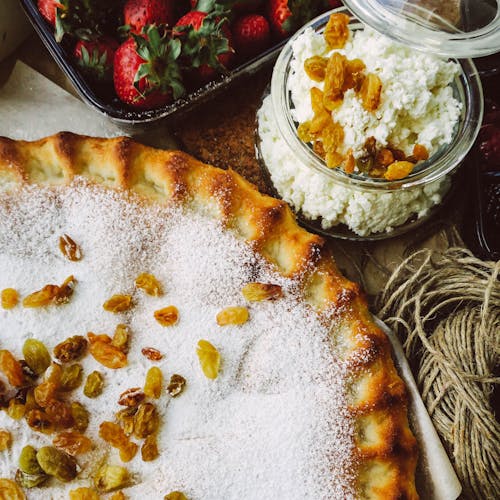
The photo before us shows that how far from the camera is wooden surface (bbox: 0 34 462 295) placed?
1.82 metres

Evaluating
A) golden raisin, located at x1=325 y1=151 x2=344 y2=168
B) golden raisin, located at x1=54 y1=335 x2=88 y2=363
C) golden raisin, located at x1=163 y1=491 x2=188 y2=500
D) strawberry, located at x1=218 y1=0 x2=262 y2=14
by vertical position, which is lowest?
golden raisin, located at x1=163 y1=491 x2=188 y2=500

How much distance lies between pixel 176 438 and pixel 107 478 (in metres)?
0.15

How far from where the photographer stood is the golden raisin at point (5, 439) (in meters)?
1.45

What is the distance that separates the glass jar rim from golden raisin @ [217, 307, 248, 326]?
343mm

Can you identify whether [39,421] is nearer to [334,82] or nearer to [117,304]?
[117,304]

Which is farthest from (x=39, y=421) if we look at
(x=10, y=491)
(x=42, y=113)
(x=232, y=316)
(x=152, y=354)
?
(x=42, y=113)

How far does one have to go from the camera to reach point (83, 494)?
1.45 metres

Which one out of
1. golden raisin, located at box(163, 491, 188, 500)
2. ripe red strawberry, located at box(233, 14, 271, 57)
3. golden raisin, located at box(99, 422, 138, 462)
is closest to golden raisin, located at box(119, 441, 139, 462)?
golden raisin, located at box(99, 422, 138, 462)

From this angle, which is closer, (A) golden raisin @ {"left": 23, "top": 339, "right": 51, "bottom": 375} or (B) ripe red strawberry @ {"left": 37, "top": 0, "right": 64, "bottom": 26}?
(A) golden raisin @ {"left": 23, "top": 339, "right": 51, "bottom": 375}

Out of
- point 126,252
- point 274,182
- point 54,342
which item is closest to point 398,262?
point 274,182

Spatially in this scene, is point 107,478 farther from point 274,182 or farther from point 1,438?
point 274,182

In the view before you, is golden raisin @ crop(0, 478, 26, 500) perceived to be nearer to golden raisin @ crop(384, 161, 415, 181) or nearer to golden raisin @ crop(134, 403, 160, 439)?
golden raisin @ crop(134, 403, 160, 439)

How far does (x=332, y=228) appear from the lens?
175 centimetres

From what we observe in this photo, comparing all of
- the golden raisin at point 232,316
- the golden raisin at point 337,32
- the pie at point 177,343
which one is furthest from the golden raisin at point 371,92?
the golden raisin at point 232,316
